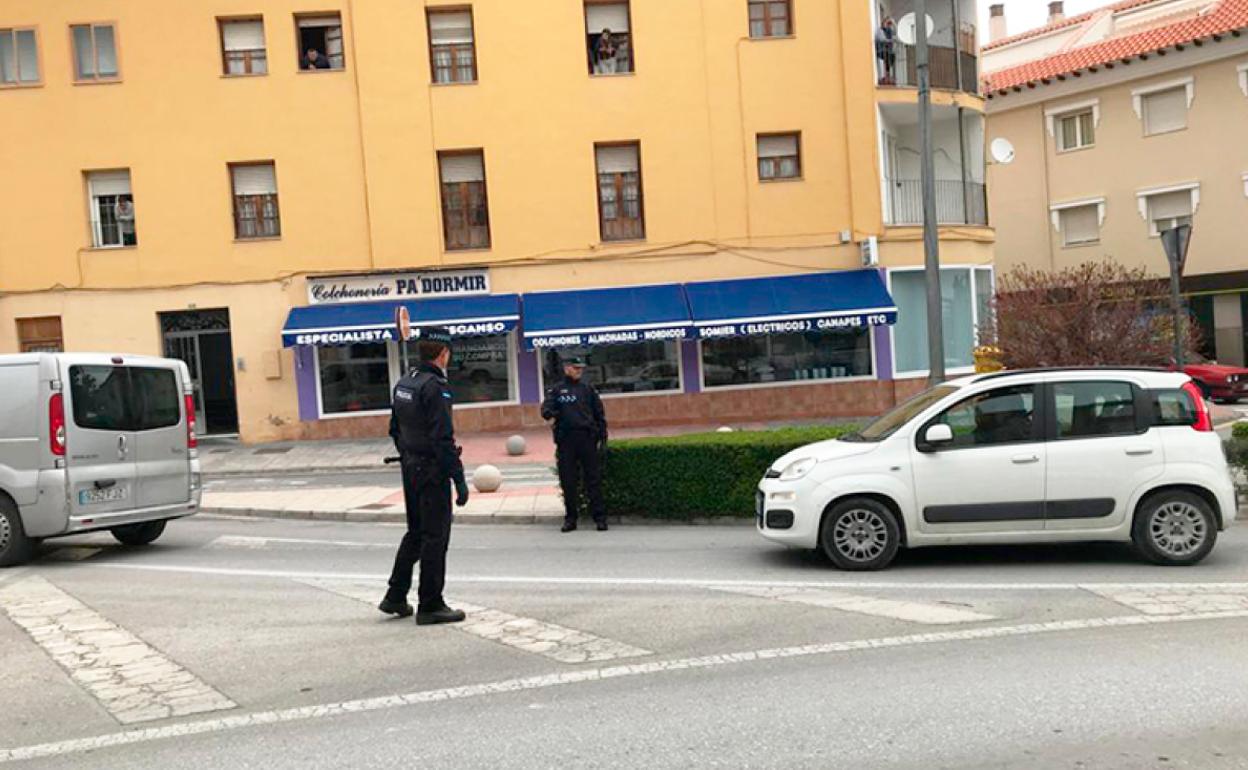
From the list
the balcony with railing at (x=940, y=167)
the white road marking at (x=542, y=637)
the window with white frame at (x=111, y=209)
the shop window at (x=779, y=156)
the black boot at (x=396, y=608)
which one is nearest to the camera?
the white road marking at (x=542, y=637)

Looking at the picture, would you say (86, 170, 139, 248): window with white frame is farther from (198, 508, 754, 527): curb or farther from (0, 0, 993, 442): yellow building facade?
(198, 508, 754, 527): curb

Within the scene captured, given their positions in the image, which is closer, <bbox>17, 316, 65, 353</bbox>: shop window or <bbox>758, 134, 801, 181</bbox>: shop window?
<bbox>17, 316, 65, 353</bbox>: shop window

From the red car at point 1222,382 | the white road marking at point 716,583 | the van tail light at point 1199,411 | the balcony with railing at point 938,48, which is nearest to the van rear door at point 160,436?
the white road marking at point 716,583

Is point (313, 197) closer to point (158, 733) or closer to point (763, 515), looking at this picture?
point (763, 515)

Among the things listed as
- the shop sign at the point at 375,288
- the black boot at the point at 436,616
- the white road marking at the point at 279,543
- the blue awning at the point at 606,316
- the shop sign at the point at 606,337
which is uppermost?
the shop sign at the point at 375,288

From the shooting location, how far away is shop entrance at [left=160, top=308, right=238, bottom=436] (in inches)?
937

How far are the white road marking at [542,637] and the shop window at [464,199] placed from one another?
55.0 feet

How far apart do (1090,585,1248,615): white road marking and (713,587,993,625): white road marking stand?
1.11 m

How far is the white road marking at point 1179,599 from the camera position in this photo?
22.7ft

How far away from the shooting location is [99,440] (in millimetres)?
10141

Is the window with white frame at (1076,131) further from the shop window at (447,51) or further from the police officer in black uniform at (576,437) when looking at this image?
the police officer in black uniform at (576,437)

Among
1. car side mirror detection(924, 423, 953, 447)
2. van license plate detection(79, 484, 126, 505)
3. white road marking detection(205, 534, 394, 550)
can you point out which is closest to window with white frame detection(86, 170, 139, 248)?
white road marking detection(205, 534, 394, 550)

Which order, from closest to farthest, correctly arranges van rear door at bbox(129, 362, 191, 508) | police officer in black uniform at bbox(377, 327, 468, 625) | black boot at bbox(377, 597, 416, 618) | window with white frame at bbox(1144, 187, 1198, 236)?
police officer in black uniform at bbox(377, 327, 468, 625) → black boot at bbox(377, 597, 416, 618) → van rear door at bbox(129, 362, 191, 508) → window with white frame at bbox(1144, 187, 1198, 236)

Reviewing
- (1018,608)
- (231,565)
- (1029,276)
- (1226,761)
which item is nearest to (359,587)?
(231,565)
